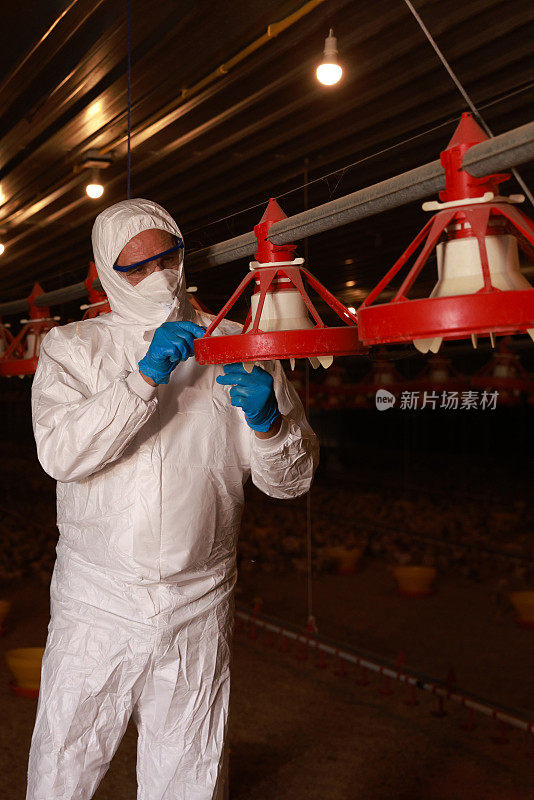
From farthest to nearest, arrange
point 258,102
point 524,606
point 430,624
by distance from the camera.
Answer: point 430,624, point 524,606, point 258,102

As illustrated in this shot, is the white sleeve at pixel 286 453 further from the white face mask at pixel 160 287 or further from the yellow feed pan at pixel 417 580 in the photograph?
the yellow feed pan at pixel 417 580

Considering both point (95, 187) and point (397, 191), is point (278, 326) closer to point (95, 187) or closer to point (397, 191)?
point (397, 191)

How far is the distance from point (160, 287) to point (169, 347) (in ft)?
0.96

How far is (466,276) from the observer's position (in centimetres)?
101

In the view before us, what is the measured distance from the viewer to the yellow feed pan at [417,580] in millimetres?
4258

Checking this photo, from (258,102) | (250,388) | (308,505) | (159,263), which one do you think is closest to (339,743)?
(308,505)

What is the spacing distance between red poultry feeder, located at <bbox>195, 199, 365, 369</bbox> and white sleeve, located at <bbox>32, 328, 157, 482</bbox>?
0.32 m

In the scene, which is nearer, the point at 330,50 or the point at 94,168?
the point at 330,50

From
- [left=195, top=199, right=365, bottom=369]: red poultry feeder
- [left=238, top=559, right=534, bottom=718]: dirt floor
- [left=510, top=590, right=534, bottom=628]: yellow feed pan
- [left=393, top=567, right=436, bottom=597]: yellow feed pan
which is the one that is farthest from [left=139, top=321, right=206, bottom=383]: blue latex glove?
[left=393, top=567, right=436, bottom=597]: yellow feed pan

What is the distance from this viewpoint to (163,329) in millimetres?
1567

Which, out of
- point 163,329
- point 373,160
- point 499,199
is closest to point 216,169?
point 373,160

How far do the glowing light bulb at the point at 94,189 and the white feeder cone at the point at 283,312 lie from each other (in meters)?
2.66

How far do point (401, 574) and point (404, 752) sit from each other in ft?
4.72

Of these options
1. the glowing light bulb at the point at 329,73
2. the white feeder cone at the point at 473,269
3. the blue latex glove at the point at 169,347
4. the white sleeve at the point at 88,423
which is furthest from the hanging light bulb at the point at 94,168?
the white feeder cone at the point at 473,269
